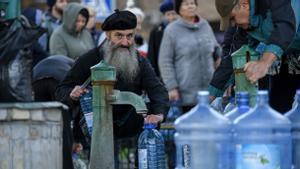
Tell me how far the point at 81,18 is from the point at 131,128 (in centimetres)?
392

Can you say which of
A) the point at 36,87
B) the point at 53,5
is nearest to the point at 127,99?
the point at 36,87

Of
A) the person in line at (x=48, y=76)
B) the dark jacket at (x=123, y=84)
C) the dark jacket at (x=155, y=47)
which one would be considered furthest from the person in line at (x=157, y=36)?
the dark jacket at (x=123, y=84)

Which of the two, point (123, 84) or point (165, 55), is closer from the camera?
point (123, 84)

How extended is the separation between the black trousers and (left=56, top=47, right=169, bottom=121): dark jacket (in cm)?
131

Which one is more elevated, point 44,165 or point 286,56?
point 286,56

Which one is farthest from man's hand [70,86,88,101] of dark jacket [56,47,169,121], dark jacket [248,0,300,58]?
dark jacket [248,0,300,58]

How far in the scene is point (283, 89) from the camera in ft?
30.1

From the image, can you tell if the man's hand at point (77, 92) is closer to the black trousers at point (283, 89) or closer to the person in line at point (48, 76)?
the black trousers at point (283, 89)

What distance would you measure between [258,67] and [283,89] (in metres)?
1.90

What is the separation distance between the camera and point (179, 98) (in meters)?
13.8

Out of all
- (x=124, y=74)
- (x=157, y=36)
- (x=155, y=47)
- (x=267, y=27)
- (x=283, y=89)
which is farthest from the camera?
(x=157, y=36)

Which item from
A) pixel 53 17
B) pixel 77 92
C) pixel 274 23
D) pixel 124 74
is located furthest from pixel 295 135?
pixel 53 17

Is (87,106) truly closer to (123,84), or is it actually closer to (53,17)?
(123,84)

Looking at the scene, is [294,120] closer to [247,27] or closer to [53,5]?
[247,27]
